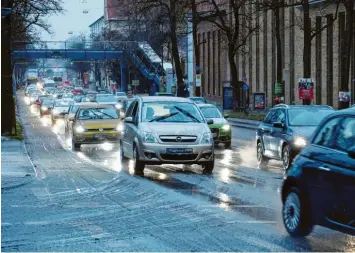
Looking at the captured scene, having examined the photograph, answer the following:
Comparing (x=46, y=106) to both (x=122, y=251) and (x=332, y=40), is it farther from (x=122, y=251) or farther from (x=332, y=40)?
(x=122, y=251)

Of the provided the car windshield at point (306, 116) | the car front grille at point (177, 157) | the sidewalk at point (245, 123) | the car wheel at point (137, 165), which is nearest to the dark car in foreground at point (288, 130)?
the car windshield at point (306, 116)

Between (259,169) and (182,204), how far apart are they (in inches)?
304

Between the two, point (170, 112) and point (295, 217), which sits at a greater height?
point (170, 112)

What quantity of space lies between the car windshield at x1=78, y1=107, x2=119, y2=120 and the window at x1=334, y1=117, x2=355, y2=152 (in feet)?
73.0

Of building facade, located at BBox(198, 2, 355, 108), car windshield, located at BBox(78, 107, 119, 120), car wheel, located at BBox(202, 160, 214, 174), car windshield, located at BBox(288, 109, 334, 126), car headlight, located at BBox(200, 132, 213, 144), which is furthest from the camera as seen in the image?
building facade, located at BBox(198, 2, 355, 108)

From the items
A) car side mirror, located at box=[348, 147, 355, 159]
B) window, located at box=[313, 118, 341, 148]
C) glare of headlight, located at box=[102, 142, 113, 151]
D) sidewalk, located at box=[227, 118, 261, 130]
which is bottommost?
sidewalk, located at box=[227, 118, 261, 130]

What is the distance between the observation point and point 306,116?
21844 mm

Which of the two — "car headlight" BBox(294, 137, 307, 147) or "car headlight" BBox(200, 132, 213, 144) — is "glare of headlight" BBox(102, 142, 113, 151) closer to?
"car headlight" BBox(200, 132, 213, 144)

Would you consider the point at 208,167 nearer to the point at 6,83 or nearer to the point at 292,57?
the point at 6,83

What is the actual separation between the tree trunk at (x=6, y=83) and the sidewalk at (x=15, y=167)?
3.79 metres

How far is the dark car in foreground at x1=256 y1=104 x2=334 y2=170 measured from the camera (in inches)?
822

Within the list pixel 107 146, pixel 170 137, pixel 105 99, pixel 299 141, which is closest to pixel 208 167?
pixel 170 137

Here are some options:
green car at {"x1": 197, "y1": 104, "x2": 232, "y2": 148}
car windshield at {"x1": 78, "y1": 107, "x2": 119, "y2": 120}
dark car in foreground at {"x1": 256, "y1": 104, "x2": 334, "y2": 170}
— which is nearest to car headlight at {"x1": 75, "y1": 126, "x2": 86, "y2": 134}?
car windshield at {"x1": 78, "y1": 107, "x2": 119, "y2": 120}

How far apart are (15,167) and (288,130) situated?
6.49 meters
